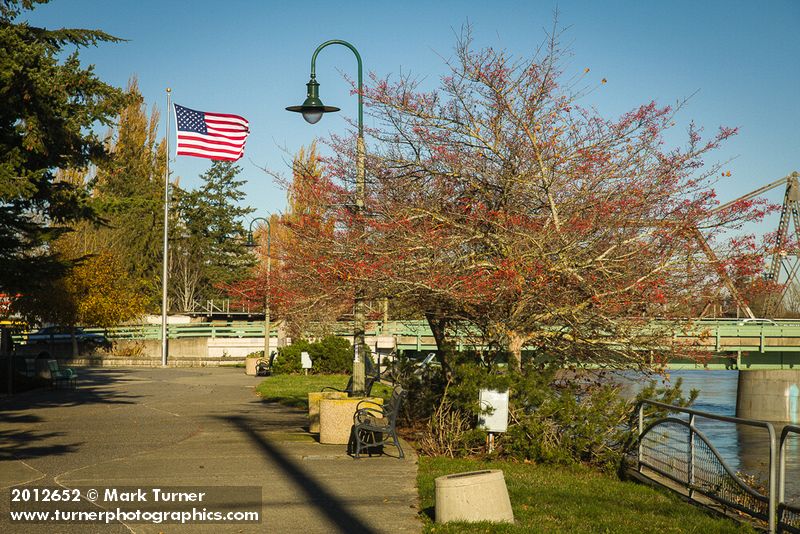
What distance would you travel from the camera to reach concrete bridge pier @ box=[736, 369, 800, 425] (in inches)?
1512

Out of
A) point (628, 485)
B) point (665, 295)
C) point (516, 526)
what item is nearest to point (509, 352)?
point (665, 295)

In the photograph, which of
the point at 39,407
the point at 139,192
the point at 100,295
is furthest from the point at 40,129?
the point at 139,192

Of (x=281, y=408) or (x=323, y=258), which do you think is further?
(x=281, y=408)

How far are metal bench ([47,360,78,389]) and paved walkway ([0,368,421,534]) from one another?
154 inches

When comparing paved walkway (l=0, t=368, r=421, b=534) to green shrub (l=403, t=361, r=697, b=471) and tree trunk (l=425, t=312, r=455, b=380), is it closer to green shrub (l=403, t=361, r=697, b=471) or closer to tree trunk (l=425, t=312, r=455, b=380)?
green shrub (l=403, t=361, r=697, b=471)

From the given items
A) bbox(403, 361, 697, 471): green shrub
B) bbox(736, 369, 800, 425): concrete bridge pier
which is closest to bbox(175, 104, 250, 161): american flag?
bbox(736, 369, 800, 425): concrete bridge pier

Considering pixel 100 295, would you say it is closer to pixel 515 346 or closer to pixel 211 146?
pixel 211 146

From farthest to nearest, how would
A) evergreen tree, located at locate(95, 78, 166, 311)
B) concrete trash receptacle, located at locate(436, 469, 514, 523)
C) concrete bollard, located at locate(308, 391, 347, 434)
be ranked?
evergreen tree, located at locate(95, 78, 166, 311), concrete bollard, located at locate(308, 391, 347, 434), concrete trash receptacle, located at locate(436, 469, 514, 523)

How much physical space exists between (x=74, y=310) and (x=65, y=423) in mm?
27066

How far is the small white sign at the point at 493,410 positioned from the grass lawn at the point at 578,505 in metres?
0.51

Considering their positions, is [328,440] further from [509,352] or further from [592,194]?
[592,194]

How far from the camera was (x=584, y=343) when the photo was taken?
13.2 meters

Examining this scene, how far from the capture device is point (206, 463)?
11.8 m

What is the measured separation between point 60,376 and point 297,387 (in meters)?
6.48
